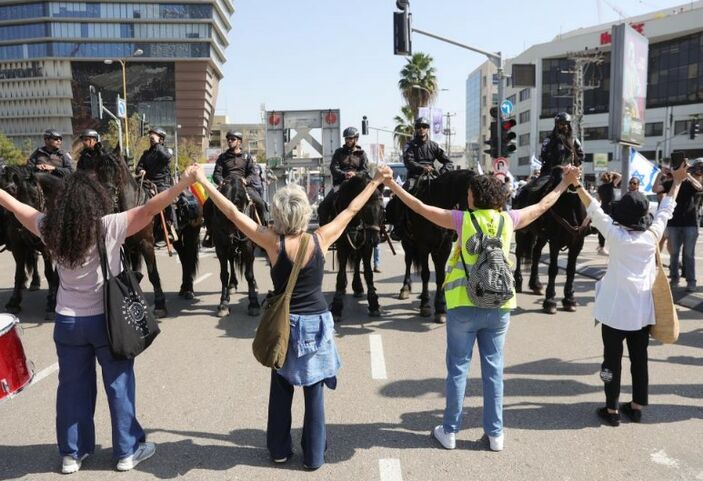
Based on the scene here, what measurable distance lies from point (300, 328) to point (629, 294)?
264cm

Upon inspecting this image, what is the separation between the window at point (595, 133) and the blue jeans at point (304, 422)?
2940 inches

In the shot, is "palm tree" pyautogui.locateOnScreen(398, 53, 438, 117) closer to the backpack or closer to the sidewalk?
the sidewalk

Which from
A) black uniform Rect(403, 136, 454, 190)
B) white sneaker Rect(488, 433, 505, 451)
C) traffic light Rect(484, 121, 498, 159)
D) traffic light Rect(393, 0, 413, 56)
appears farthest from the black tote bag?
traffic light Rect(484, 121, 498, 159)

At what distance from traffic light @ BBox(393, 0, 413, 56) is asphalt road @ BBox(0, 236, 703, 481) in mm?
9368

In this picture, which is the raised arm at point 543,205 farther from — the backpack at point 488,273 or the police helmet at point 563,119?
the police helmet at point 563,119

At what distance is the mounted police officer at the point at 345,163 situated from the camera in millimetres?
8445

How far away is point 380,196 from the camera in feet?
26.3

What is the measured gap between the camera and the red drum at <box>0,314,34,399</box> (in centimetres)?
350

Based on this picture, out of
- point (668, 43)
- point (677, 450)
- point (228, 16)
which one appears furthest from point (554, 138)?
point (228, 16)

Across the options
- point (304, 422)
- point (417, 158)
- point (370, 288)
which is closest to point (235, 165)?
point (417, 158)

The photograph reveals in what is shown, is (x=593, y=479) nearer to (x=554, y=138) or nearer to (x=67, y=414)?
(x=67, y=414)

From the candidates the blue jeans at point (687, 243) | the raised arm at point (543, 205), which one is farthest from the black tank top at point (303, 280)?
the blue jeans at point (687, 243)

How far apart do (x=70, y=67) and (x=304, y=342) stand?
106 metres

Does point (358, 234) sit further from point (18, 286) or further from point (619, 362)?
point (18, 286)
